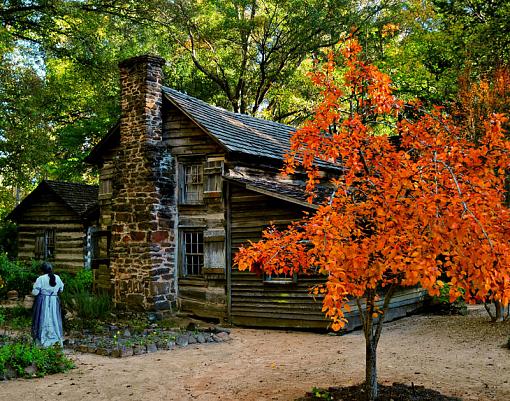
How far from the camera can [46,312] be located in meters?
10.7

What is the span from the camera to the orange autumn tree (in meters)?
4.81

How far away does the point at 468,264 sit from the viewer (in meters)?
4.86

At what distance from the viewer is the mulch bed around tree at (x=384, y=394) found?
263 inches

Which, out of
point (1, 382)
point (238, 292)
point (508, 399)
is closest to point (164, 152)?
point (238, 292)

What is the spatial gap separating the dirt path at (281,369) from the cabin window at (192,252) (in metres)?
3.63

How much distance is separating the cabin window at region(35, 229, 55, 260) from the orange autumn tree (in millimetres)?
20665

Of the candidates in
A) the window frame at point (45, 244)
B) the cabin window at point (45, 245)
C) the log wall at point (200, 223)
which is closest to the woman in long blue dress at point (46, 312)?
the log wall at point (200, 223)

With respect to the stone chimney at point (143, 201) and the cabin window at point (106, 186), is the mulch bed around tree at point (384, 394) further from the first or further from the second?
the cabin window at point (106, 186)

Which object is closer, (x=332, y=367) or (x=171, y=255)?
(x=332, y=367)

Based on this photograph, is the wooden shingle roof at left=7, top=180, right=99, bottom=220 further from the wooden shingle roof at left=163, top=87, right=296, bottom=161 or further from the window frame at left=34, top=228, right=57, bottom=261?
the wooden shingle roof at left=163, top=87, right=296, bottom=161

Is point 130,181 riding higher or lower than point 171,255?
higher

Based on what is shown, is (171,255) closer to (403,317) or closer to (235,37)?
(403,317)

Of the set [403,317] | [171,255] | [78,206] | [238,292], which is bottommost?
[403,317]

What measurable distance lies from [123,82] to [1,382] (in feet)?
35.2
